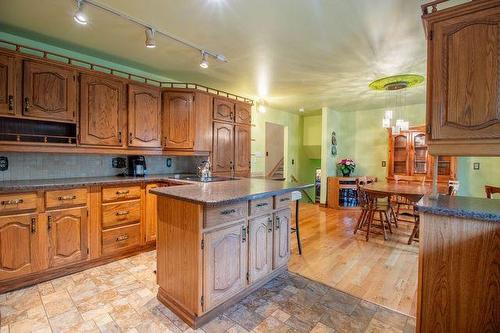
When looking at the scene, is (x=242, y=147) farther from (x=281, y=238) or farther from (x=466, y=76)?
(x=466, y=76)

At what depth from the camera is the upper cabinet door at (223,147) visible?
12.6 ft

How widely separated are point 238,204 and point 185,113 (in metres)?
2.08

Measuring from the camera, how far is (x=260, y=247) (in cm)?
214

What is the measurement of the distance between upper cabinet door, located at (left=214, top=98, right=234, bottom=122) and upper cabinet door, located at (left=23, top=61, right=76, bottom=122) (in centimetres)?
182

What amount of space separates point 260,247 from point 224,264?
429 millimetres

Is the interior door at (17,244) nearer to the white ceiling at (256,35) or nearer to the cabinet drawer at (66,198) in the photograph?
the cabinet drawer at (66,198)

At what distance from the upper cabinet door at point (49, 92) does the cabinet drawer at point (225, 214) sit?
80.6 inches

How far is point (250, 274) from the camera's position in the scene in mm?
2037

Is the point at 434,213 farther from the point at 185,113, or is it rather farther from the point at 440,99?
the point at 185,113

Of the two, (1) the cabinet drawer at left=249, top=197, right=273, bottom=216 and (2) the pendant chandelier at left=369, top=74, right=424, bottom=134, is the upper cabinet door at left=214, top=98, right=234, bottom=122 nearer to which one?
(1) the cabinet drawer at left=249, top=197, right=273, bottom=216

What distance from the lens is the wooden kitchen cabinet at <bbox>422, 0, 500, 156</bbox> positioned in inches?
53.2

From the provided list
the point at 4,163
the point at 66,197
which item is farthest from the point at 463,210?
the point at 4,163

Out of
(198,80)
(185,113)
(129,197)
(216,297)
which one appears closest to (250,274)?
(216,297)

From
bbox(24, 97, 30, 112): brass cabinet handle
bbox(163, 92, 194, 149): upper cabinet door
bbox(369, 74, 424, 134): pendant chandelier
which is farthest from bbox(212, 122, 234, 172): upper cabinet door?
bbox(369, 74, 424, 134): pendant chandelier
